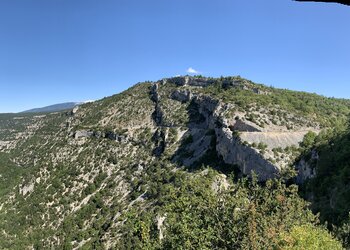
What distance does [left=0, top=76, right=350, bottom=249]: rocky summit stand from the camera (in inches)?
1033

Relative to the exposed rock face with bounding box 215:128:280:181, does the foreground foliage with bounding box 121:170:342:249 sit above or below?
above

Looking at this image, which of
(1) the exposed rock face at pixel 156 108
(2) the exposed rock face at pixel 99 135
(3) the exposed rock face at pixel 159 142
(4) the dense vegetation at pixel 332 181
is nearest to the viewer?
(4) the dense vegetation at pixel 332 181

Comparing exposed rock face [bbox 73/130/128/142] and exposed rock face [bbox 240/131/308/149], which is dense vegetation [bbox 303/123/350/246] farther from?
exposed rock face [bbox 73/130/128/142]

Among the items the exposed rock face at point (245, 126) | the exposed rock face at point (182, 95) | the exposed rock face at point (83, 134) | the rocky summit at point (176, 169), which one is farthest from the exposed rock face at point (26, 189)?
the exposed rock face at point (245, 126)

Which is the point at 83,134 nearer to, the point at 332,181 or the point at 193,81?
the point at 193,81

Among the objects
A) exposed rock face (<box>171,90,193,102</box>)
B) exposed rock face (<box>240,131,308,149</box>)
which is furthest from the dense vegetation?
exposed rock face (<box>171,90,193,102</box>)

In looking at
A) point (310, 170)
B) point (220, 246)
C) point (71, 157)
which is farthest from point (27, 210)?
point (220, 246)

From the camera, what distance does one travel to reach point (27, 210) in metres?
133

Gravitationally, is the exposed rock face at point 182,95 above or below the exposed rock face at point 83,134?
above

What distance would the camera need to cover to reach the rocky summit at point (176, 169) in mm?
26250

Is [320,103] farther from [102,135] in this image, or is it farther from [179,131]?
[102,135]

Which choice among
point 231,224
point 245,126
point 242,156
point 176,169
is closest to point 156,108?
point 176,169

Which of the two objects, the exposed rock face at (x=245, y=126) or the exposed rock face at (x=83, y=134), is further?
the exposed rock face at (x=83, y=134)

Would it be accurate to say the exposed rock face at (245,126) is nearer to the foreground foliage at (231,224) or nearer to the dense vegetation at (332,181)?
the dense vegetation at (332,181)
